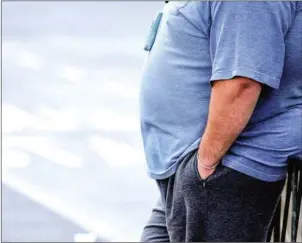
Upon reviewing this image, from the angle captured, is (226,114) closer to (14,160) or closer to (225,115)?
(225,115)

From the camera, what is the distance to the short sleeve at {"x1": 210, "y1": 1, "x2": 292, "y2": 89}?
1.61 m

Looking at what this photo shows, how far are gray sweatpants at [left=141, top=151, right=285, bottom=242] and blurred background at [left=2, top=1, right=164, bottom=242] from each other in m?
1.18

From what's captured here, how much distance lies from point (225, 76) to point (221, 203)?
0.34 metres

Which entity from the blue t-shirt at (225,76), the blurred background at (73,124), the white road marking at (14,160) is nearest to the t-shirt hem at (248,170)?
the blue t-shirt at (225,76)

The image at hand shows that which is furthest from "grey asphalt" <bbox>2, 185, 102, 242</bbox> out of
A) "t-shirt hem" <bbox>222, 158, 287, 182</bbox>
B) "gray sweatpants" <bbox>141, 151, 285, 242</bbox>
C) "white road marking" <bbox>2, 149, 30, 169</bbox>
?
"t-shirt hem" <bbox>222, 158, 287, 182</bbox>

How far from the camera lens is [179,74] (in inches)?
69.1

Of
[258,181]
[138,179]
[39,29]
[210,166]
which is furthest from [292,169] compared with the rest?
[39,29]

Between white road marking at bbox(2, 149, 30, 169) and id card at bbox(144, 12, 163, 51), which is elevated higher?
id card at bbox(144, 12, 163, 51)

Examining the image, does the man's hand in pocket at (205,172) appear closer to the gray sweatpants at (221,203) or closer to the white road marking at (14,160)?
the gray sweatpants at (221,203)

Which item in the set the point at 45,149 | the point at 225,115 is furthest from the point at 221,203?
the point at 45,149

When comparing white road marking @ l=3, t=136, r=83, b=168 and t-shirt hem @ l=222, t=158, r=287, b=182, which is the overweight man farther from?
white road marking @ l=3, t=136, r=83, b=168

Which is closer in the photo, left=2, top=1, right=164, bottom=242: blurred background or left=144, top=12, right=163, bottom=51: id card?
left=144, top=12, right=163, bottom=51: id card

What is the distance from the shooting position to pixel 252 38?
5.29 feet

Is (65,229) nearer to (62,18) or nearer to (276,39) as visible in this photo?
(276,39)
